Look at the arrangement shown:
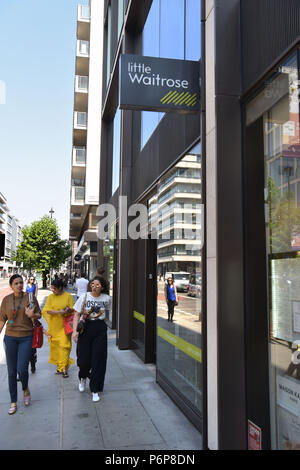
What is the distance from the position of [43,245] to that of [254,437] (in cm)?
4344

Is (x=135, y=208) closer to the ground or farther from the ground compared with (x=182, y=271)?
farther from the ground

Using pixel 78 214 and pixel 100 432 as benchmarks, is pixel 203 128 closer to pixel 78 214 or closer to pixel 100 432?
pixel 100 432

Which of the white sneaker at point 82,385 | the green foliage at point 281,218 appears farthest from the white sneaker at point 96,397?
the green foliage at point 281,218

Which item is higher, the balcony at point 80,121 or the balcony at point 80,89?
the balcony at point 80,89

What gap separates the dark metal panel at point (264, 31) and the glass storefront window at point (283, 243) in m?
0.17

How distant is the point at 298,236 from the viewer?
3191mm

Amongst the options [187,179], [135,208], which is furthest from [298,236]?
[135,208]

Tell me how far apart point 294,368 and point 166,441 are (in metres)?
2.11

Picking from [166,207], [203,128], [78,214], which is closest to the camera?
[203,128]

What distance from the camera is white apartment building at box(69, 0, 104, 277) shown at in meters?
21.6

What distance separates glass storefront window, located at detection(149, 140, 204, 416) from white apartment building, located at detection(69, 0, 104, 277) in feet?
51.3

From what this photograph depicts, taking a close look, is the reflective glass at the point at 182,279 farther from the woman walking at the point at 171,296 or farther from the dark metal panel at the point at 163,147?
the dark metal panel at the point at 163,147

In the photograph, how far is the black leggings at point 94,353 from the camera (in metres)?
5.85

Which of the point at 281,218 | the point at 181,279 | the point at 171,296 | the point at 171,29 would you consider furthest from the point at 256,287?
the point at 171,29
